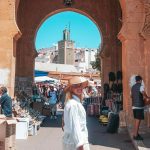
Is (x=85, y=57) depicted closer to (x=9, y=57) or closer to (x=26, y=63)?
(x=26, y=63)

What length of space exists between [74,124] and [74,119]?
53mm

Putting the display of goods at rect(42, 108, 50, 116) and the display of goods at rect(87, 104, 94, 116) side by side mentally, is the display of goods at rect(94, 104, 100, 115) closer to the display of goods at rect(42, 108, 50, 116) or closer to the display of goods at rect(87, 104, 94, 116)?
the display of goods at rect(87, 104, 94, 116)

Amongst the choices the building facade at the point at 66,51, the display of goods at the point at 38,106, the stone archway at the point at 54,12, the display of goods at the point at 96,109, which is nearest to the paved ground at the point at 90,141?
the display of goods at the point at 38,106

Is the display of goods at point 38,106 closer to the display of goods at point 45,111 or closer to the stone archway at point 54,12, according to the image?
the display of goods at point 45,111

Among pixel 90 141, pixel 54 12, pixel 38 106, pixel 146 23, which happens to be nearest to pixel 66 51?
pixel 54 12

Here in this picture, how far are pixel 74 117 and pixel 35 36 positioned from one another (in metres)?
15.5

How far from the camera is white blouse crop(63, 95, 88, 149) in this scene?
4309 millimetres

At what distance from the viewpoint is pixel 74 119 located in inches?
171

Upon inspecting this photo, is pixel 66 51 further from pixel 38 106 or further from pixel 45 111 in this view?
pixel 38 106

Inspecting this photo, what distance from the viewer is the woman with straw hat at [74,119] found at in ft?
14.1

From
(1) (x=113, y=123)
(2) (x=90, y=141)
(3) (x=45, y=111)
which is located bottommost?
(2) (x=90, y=141)

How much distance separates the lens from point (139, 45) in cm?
1152

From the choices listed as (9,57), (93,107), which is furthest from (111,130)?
(93,107)

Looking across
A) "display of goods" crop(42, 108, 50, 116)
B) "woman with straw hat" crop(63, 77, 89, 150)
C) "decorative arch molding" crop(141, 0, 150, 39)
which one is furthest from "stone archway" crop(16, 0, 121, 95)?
"woman with straw hat" crop(63, 77, 89, 150)
